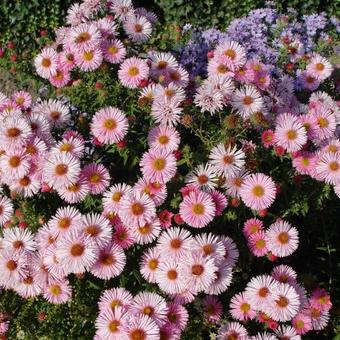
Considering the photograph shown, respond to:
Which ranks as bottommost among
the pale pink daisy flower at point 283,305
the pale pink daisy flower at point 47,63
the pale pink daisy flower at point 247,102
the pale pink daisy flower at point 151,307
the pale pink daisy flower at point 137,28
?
the pale pink daisy flower at point 151,307

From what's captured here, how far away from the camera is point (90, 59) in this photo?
265 centimetres

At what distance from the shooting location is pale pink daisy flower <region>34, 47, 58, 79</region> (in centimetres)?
276

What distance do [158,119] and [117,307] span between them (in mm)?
773

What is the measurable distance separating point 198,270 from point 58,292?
554 mm

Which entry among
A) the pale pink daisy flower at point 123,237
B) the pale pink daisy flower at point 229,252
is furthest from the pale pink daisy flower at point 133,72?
the pale pink daisy flower at point 229,252

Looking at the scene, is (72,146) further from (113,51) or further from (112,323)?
(112,323)

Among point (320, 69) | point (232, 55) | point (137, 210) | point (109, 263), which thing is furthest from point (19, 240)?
point (320, 69)

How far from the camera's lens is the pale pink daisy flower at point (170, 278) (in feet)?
7.29

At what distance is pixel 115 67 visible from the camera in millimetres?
2822

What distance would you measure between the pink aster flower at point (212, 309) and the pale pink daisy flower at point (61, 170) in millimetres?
708

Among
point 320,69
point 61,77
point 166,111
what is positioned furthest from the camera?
point 320,69

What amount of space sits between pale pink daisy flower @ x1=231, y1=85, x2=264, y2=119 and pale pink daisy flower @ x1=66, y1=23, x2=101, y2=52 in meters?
0.65

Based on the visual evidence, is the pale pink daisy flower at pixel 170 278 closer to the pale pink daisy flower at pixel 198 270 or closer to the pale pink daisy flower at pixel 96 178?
the pale pink daisy flower at pixel 198 270

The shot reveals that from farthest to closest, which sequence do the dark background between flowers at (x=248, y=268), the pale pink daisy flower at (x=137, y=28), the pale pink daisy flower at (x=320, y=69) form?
the pale pink daisy flower at (x=320, y=69) < the pale pink daisy flower at (x=137, y=28) < the dark background between flowers at (x=248, y=268)
